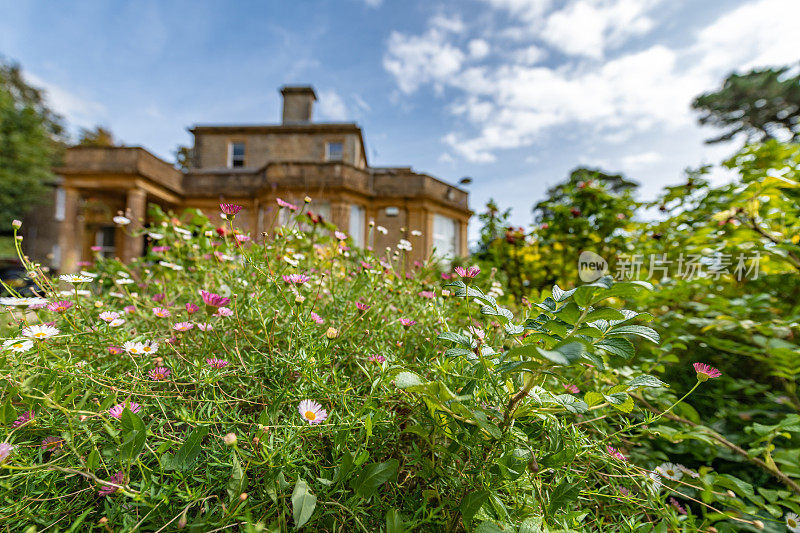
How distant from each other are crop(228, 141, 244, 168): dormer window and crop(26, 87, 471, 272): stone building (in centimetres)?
4

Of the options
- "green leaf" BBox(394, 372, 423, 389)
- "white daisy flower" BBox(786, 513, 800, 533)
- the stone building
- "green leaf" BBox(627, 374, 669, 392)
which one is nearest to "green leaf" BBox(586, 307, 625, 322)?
"green leaf" BBox(627, 374, 669, 392)

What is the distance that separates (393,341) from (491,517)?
50 cm

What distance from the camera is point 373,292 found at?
1.05m

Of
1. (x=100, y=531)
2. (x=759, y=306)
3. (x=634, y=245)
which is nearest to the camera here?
(x=100, y=531)

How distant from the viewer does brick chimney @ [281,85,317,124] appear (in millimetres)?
13172

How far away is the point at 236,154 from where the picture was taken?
12.7 meters

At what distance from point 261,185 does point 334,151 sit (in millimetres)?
3491

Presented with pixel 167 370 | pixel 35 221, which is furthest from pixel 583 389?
pixel 35 221

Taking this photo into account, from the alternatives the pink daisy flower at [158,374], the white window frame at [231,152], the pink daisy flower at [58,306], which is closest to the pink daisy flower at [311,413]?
the pink daisy flower at [158,374]

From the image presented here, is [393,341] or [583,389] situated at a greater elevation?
[393,341]

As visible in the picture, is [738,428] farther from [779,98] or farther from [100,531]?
[779,98]

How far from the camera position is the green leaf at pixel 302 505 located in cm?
48

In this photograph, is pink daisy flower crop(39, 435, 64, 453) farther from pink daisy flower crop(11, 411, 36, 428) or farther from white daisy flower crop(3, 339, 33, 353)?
white daisy flower crop(3, 339, 33, 353)

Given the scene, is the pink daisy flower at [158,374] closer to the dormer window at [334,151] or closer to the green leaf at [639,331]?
the green leaf at [639,331]
